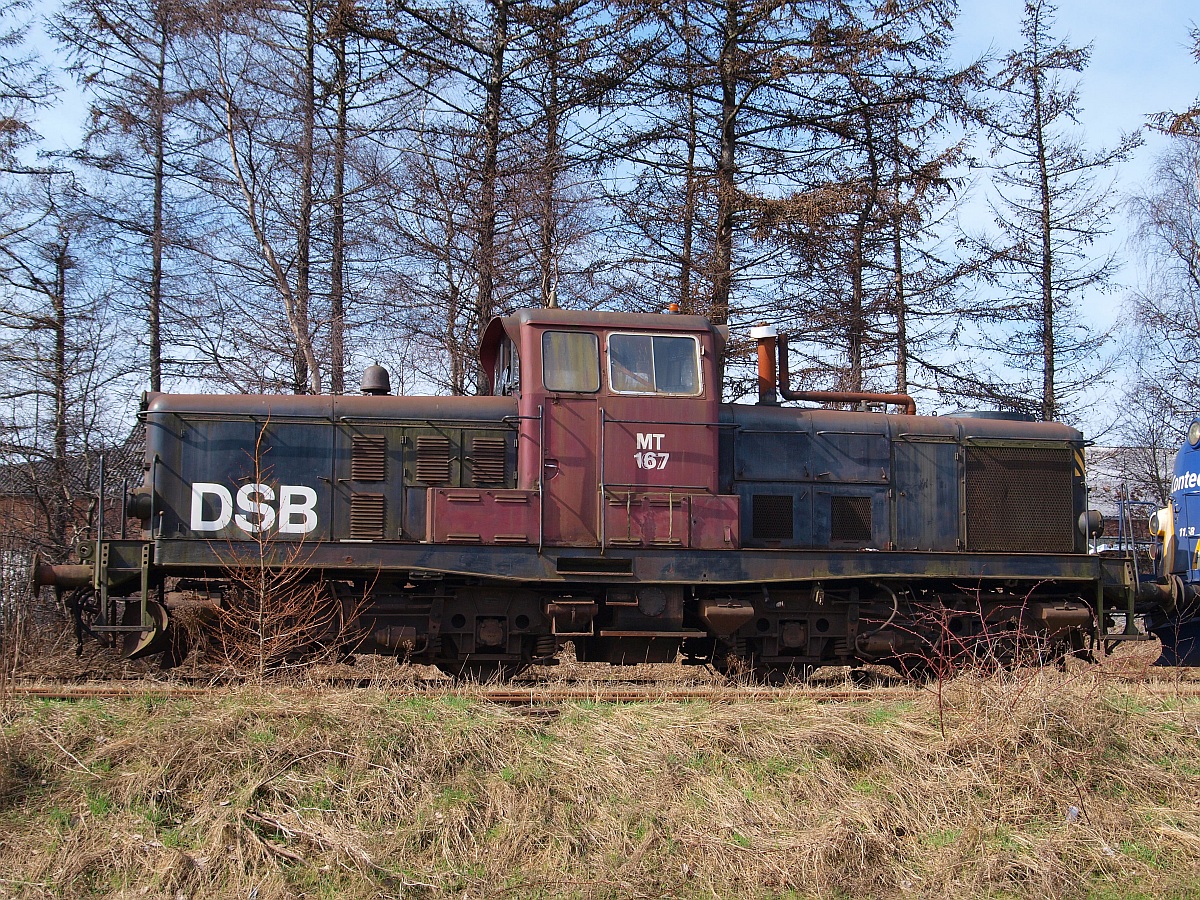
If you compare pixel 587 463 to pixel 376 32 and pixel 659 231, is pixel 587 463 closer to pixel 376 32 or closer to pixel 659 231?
pixel 659 231

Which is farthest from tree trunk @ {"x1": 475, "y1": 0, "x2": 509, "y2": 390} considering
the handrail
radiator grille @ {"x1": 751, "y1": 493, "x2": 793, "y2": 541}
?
radiator grille @ {"x1": 751, "y1": 493, "x2": 793, "y2": 541}

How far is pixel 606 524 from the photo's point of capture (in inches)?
382

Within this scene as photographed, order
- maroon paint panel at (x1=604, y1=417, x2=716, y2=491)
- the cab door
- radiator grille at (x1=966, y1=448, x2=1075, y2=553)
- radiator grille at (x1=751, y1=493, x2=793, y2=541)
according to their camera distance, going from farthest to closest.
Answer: radiator grille at (x1=966, y1=448, x2=1075, y2=553), radiator grille at (x1=751, y1=493, x2=793, y2=541), maroon paint panel at (x1=604, y1=417, x2=716, y2=491), the cab door

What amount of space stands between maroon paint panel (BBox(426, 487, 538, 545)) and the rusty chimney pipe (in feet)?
10.1

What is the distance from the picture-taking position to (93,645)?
11375 mm

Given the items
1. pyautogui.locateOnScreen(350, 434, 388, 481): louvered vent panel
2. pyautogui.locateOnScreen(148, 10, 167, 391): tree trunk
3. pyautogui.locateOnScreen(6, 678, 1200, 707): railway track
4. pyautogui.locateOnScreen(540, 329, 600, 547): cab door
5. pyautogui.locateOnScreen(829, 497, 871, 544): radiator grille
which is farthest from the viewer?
pyautogui.locateOnScreen(148, 10, 167, 391): tree trunk

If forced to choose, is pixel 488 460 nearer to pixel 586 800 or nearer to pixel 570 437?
pixel 570 437

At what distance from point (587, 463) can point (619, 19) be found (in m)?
11.8

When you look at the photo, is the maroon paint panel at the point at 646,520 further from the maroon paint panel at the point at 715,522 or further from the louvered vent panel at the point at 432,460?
the louvered vent panel at the point at 432,460

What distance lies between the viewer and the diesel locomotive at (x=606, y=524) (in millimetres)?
9562

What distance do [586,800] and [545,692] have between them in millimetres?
2113

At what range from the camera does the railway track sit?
798 cm

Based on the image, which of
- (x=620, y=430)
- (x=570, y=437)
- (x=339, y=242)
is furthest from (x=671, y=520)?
(x=339, y=242)

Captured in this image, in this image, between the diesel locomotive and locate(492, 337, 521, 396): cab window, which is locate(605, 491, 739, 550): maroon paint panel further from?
locate(492, 337, 521, 396): cab window
